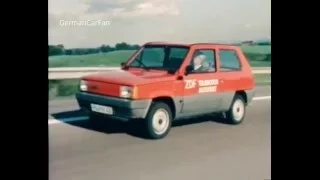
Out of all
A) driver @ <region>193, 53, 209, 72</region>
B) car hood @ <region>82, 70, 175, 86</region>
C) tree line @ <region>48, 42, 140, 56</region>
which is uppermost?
tree line @ <region>48, 42, 140, 56</region>

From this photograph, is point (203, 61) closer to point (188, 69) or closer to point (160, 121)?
point (188, 69)

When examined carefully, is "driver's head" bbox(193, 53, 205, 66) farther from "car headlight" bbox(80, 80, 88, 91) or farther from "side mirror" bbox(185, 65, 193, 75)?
"car headlight" bbox(80, 80, 88, 91)

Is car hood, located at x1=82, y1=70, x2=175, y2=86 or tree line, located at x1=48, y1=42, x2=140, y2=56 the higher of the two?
tree line, located at x1=48, y1=42, x2=140, y2=56

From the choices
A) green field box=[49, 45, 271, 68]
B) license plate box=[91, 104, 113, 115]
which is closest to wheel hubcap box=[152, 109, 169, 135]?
license plate box=[91, 104, 113, 115]

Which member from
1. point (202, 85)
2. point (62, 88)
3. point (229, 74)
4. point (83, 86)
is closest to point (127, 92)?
point (83, 86)

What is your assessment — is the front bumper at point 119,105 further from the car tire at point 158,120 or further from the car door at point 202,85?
the car door at point 202,85

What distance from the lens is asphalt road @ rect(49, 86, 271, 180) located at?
2.59 meters

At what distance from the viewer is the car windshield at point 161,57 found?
2.68m

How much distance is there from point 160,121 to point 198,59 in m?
0.44

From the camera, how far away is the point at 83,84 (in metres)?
2.61

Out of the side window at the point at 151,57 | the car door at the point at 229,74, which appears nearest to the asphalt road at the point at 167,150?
the car door at the point at 229,74

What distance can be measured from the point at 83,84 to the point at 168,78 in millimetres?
496
